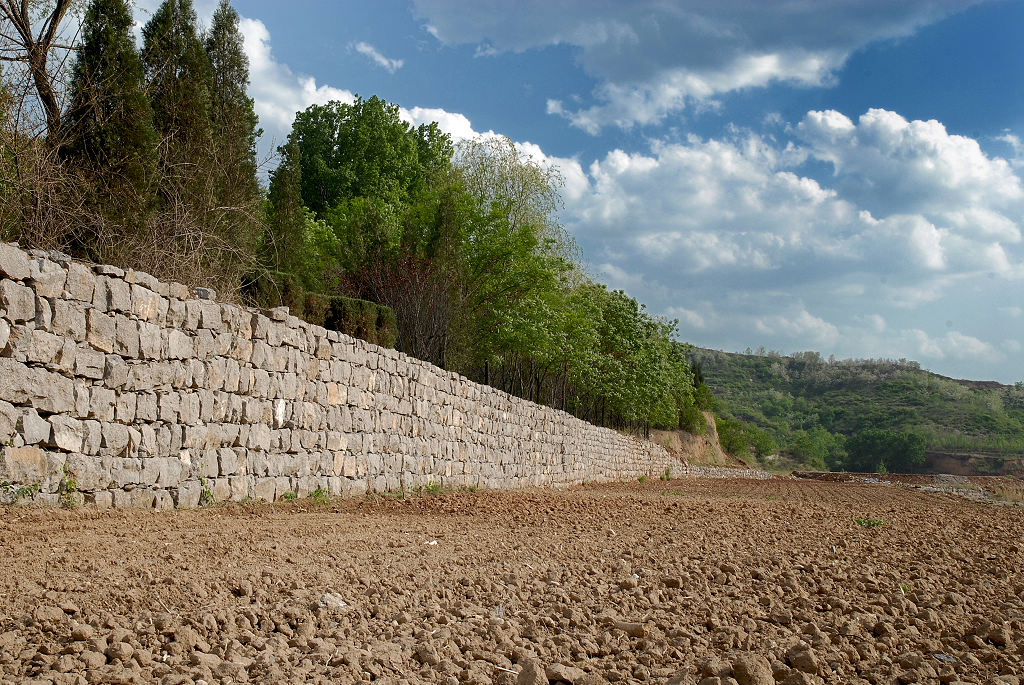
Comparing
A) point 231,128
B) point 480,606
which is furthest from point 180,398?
point 231,128

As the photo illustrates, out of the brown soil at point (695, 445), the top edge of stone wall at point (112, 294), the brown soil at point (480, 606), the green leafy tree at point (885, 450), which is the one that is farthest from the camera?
the green leafy tree at point (885, 450)

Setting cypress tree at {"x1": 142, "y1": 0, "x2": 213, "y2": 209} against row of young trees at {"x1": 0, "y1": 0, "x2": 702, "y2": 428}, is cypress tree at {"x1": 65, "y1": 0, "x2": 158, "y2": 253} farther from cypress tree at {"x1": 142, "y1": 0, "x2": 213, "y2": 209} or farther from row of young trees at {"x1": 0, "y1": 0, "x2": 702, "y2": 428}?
cypress tree at {"x1": 142, "y1": 0, "x2": 213, "y2": 209}

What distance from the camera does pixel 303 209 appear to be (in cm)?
2314

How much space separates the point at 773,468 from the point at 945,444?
15.3m

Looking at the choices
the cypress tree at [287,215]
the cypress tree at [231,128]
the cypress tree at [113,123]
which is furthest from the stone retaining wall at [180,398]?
the cypress tree at [287,215]

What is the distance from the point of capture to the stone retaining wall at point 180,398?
5.44 metres

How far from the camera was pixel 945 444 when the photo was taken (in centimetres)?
6369

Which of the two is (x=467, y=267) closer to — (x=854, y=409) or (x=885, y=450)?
(x=885, y=450)

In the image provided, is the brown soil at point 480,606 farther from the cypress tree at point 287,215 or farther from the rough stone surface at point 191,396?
the cypress tree at point 287,215

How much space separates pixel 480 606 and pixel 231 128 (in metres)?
16.0

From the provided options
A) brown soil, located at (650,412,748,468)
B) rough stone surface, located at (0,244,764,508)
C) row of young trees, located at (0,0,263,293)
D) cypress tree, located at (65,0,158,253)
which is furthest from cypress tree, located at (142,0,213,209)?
brown soil, located at (650,412,748,468)

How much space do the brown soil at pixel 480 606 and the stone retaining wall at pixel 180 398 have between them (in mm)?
522

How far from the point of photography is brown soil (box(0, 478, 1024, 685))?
8.69 ft

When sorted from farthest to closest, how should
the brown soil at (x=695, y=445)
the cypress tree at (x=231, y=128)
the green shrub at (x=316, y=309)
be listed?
the brown soil at (x=695, y=445) < the cypress tree at (x=231, y=128) < the green shrub at (x=316, y=309)
